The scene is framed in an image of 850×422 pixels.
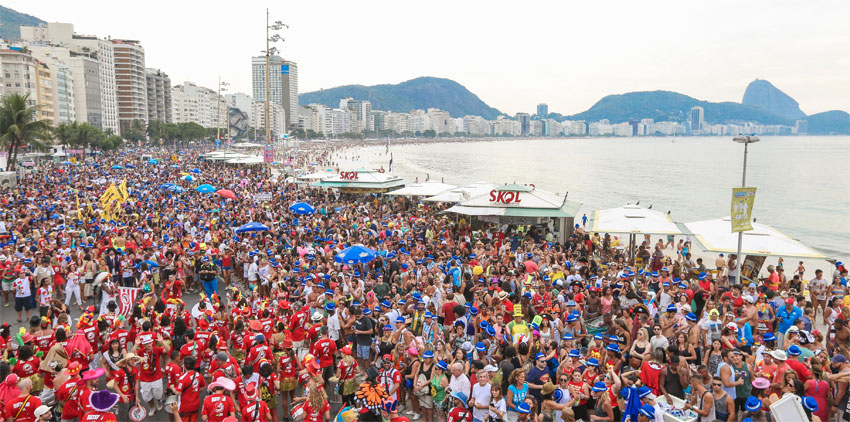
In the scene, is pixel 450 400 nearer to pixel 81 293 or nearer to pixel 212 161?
pixel 81 293

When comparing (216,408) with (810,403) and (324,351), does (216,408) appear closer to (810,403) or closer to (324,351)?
(324,351)

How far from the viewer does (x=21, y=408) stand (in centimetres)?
559

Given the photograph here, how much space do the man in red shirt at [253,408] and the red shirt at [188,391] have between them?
68 centimetres

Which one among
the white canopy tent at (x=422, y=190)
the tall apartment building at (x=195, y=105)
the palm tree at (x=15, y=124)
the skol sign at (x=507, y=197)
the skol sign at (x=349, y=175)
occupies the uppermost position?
the tall apartment building at (x=195, y=105)

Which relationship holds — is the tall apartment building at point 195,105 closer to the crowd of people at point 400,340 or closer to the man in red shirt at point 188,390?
the crowd of people at point 400,340

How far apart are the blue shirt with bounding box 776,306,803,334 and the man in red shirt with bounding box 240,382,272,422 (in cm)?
817

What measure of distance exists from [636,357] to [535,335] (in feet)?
4.61

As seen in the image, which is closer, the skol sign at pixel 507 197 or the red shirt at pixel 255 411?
the red shirt at pixel 255 411

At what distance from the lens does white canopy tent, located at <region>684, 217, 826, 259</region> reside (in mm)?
12047

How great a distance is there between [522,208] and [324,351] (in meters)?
11.1

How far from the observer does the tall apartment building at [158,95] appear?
13975 centimetres

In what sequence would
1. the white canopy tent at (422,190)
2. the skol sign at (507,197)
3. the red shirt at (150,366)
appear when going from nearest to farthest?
the red shirt at (150,366), the skol sign at (507,197), the white canopy tent at (422,190)

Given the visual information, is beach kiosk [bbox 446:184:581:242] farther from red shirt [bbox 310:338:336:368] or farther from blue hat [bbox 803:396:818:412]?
blue hat [bbox 803:396:818:412]

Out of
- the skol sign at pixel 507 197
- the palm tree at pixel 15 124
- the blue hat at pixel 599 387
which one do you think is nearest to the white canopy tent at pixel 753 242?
the skol sign at pixel 507 197
